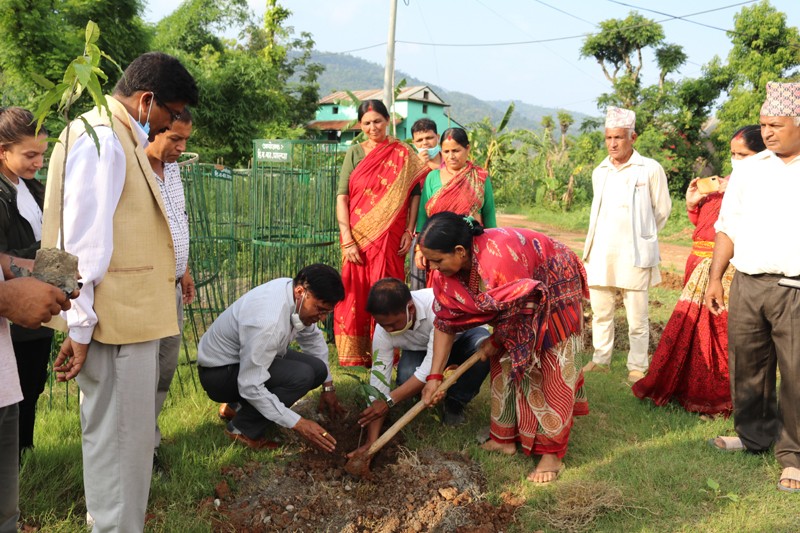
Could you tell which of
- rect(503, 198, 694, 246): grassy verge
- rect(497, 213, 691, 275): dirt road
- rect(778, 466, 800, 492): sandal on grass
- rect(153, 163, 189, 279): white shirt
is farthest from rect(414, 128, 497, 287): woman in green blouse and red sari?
rect(503, 198, 694, 246): grassy verge

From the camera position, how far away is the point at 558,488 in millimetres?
3180

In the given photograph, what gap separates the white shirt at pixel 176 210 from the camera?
9.11ft

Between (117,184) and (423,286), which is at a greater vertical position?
(117,184)

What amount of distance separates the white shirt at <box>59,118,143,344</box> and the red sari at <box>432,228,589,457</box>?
1.70 m

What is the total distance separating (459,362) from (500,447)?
2.21 feet

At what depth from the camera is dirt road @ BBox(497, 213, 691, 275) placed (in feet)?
37.4

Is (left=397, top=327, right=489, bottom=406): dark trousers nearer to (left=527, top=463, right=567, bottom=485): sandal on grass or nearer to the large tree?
(left=527, top=463, right=567, bottom=485): sandal on grass

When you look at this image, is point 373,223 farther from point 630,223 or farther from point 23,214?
point 23,214

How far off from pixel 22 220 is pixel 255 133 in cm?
1982

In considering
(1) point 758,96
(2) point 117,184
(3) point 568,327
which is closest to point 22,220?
(2) point 117,184

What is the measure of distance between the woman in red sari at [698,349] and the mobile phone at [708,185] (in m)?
0.04

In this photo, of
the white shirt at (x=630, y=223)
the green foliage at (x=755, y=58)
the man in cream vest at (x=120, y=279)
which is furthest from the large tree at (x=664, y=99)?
the man in cream vest at (x=120, y=279)

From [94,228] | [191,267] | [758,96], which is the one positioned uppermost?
[758,96]

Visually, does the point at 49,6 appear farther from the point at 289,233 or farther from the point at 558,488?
the point at 558,488
